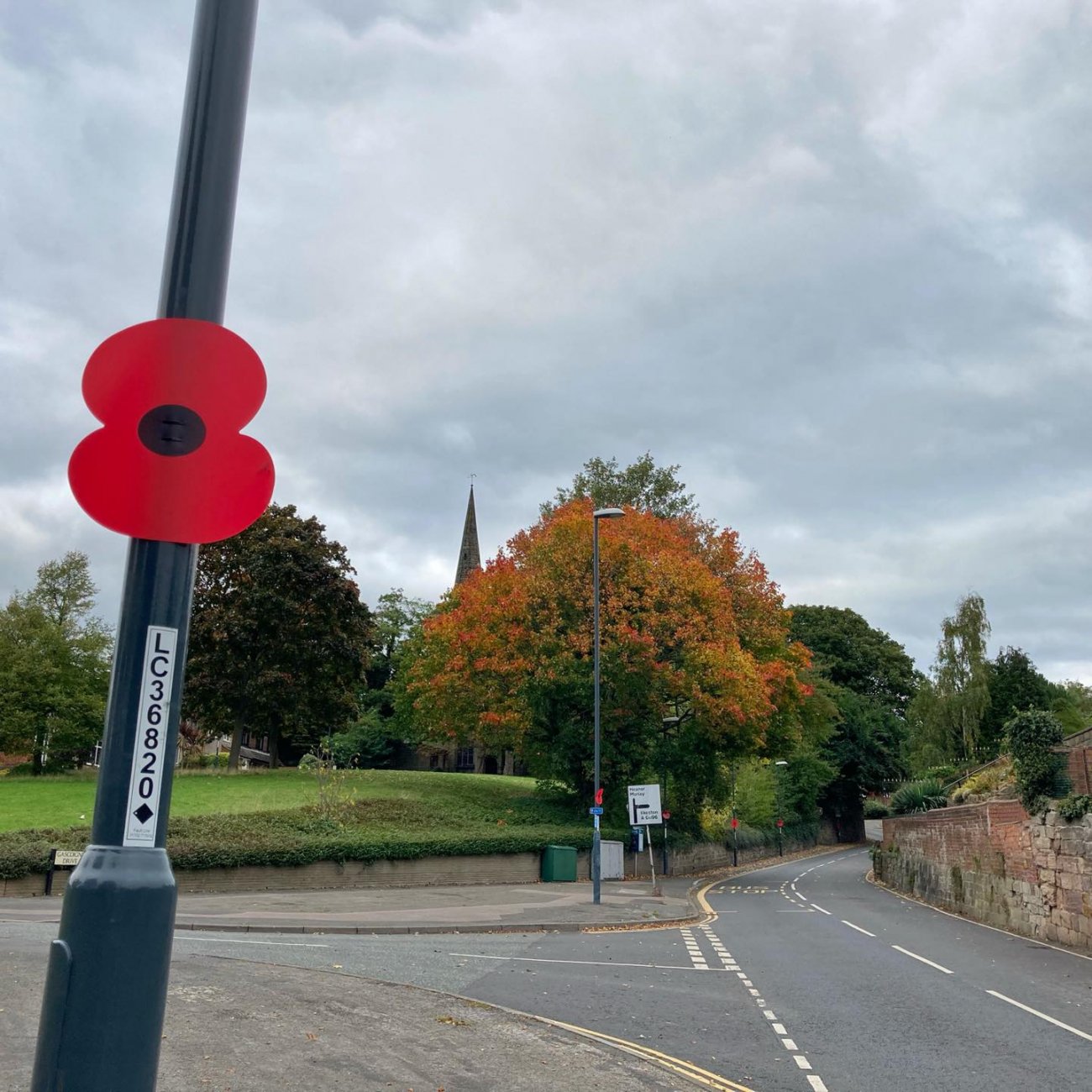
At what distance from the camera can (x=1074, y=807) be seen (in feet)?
66.8

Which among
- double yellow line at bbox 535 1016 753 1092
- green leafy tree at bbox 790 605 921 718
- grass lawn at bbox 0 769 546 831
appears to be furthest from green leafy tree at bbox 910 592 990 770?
double yellow line at bbox 535 1016 753 1092

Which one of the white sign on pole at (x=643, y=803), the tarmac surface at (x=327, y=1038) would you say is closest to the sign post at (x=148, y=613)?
the tarmac surface at (x=327, y=1038)

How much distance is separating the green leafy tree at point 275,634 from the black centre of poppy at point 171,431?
4400 cm

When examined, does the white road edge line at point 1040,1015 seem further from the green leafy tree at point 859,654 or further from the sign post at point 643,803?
the green leafy tree at point 859,654

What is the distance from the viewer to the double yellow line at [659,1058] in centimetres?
768

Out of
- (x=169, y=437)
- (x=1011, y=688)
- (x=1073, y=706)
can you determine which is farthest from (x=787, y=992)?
(x=1073, y=706)

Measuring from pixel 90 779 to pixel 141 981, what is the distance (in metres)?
49.0

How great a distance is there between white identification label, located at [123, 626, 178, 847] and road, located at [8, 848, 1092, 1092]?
5.97 m

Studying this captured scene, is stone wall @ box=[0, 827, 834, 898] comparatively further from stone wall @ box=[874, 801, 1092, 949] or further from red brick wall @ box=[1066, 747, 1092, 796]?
red brick wall @ box=[1066, 747, 1092, 796]

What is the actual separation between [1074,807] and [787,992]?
443 inches

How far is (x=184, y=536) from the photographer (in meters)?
2.43

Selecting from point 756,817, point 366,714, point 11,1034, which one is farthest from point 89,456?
point 366,714

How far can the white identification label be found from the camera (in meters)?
2.28

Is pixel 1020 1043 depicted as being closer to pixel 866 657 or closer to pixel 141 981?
pixel 141 981
